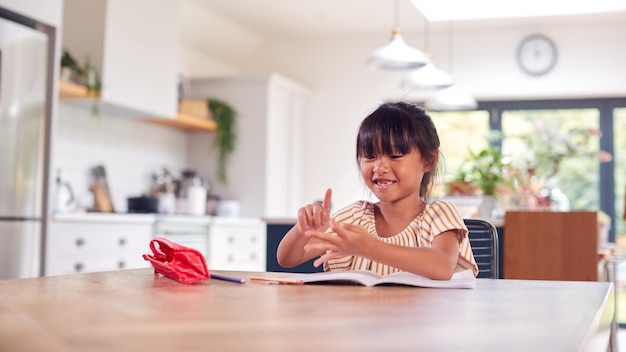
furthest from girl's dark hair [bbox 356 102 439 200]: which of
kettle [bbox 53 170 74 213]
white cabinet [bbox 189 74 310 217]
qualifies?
white cabinet [bbox 189 74 310 217]

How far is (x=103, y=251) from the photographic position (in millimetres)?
4137

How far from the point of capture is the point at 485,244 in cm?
232

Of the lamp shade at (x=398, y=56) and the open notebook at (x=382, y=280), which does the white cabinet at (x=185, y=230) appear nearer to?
the lamp shade at (x=398, y=56)

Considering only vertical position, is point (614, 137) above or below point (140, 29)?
below

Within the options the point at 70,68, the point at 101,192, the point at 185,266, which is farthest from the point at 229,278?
the point at 101,192

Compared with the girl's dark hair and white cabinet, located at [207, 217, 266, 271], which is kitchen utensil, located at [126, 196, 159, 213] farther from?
the girl's dark hair

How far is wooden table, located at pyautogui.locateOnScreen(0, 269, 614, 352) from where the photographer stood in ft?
1.97

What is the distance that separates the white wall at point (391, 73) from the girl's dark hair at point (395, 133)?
4777 mm

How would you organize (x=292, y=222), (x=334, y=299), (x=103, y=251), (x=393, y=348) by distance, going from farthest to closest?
(x=103, y=251) → (x=292, y=222) → (x=334, y=299) → (x=393, y=348)

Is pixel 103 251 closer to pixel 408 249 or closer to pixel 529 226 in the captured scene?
pixel 529 226

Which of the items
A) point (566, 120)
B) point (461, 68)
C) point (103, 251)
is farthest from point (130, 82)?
point (566, 120)

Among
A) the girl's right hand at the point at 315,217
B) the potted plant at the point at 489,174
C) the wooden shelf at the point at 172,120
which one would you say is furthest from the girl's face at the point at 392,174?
the wooden shelf at the point at 172,120

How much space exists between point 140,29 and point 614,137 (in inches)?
157

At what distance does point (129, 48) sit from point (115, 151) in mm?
874
